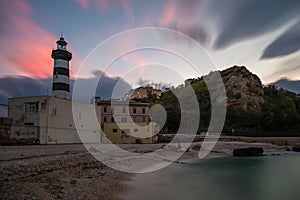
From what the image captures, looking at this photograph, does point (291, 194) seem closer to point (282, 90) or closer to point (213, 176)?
point (213, 176)

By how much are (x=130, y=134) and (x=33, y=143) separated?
13448 millimetres

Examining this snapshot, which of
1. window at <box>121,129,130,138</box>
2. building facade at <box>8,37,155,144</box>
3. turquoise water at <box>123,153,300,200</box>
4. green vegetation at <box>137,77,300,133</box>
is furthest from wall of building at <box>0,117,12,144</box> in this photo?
green vegetation at <box>137,77,300,133</box>

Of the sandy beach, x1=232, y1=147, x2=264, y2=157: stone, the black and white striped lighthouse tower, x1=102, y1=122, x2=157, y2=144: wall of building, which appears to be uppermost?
the black and white striped lighthouse tower

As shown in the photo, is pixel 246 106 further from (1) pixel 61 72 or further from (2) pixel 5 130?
(2) pixel 5 130

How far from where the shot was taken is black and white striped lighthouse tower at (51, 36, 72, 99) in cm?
3372


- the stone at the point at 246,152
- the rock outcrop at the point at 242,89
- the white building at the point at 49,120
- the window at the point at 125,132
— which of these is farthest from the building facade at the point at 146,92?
the stone at the point at 246,152

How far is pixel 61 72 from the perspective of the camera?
112 ft

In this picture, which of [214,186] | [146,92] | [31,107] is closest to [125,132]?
[31,107]

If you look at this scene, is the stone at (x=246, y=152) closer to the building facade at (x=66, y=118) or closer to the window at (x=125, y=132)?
the building facade at (x=66, y=118)

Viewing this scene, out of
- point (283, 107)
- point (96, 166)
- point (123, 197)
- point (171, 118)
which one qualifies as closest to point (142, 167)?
point (96, 166)

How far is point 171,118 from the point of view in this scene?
54000mm

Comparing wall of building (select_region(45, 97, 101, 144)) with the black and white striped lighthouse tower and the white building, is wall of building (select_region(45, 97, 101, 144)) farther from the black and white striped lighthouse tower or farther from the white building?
the black and white striped lighthouse tower

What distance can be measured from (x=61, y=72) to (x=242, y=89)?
6748 cm

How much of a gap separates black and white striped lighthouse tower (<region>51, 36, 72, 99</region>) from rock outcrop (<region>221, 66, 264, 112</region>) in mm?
55598
